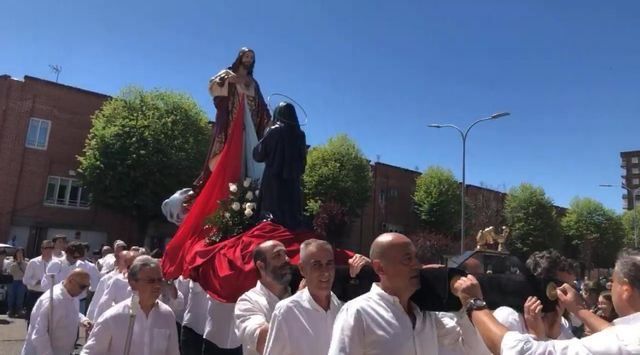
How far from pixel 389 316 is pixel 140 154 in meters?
25.8

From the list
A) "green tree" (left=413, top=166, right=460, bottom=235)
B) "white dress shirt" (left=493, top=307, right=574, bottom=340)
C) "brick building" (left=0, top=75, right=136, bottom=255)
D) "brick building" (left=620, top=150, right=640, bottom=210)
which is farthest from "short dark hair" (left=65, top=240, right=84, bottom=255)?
"brick building" (left=620, top=150, right=640, bottom=210)

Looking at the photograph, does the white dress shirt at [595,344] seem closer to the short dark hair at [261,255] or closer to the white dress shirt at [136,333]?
the short dark hair at [261,255]

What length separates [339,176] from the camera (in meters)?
35.2

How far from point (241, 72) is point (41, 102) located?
83.4 feet

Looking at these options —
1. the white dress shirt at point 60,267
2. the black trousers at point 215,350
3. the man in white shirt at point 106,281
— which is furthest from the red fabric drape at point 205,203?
the white dress shirt at point 60,267

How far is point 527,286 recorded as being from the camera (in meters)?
2.89

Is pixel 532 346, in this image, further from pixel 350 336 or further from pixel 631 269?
pixel 350 336

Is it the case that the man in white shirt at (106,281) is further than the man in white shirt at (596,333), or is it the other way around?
the man in white shirt at (106,281)

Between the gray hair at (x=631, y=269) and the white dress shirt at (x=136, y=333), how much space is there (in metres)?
2.98

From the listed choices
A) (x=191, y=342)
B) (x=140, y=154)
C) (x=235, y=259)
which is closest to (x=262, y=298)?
(x=235, y=259)

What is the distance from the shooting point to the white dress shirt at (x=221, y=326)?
561 cm

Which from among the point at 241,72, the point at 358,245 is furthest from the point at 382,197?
the point at 241,72

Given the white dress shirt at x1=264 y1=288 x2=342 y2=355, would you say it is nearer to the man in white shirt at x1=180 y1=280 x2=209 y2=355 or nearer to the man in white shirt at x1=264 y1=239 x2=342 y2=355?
the man in white shirt at x1=264 y1=239 x2=342 y2=355

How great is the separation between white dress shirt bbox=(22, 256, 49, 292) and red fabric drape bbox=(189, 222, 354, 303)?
6871 mm
